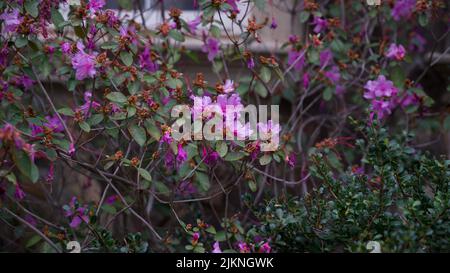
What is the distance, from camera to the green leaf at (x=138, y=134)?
221 cm

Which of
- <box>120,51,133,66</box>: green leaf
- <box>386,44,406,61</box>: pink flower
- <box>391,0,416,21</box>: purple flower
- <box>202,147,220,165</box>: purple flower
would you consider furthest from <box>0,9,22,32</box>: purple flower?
<box>391,0,416,21</box>: purple flower

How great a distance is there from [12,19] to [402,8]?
2013 mm

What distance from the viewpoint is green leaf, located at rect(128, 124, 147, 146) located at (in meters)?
2.21

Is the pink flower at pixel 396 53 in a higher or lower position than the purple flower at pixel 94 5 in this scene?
lower

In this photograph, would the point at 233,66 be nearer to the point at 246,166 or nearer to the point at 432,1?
the point at 432,1

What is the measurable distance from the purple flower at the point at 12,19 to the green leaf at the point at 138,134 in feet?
1.98

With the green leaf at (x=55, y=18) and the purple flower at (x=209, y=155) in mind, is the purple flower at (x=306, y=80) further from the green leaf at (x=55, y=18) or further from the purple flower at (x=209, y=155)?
the green leaf at (x=55, y=18)

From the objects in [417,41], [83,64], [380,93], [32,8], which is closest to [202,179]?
[83,64]

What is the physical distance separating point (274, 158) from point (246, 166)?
0.12m

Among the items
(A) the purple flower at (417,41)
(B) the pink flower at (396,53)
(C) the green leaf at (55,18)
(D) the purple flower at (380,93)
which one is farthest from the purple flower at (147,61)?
(A) the purple flower at (417,41)

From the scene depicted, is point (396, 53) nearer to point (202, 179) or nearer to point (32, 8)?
point (202, 179)

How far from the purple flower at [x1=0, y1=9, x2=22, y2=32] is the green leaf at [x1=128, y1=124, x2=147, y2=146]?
23.7 inches

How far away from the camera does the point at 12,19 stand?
7.61ft
